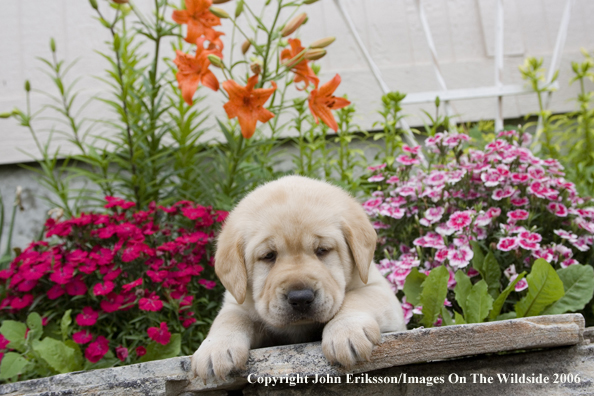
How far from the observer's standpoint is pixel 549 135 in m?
4.47

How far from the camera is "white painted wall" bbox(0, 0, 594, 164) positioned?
16.3 ft

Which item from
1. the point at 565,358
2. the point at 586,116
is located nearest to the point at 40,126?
the point at 565,358

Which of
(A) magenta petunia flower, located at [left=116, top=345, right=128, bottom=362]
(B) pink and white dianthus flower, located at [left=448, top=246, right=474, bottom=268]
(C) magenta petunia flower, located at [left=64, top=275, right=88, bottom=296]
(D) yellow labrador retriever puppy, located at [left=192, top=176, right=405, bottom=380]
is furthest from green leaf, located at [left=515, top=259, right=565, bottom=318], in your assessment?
(C) magenta petunia flower, located at [left=64, top=275, right=88, bottom=296]

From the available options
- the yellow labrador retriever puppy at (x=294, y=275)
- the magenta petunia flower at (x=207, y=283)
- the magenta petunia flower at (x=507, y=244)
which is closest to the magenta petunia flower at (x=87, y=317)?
the magenta petunia flower at (x=207, y=283)

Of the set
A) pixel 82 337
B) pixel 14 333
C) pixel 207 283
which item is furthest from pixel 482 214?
pixel 14 333

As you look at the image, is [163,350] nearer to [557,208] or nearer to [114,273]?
[114,273]

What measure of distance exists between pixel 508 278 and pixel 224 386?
178cm

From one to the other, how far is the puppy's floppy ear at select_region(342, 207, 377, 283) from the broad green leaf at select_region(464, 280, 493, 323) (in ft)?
1.99

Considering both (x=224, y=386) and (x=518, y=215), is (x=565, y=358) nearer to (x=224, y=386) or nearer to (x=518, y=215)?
(x=518, y=215)

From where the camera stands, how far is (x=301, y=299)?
5.87 feet

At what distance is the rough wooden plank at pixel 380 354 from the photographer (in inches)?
66.6

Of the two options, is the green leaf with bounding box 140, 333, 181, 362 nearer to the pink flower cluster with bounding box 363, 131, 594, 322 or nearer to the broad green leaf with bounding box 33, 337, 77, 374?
the broad green leaf with bounding box 33, 337, 77, 374

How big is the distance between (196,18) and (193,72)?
0.34 meters

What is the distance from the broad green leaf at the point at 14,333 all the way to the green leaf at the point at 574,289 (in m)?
Answer: 2.85
